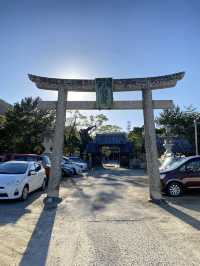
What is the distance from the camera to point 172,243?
6148 millimetres

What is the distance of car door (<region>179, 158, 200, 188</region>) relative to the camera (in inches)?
495

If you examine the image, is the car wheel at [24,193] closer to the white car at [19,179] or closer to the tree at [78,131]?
the white car at [19,179]

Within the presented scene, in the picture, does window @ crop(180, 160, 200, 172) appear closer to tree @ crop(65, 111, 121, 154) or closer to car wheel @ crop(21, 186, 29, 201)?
car wheel @ crop(21, 186, 29, 201)

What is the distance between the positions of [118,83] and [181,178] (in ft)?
15.7

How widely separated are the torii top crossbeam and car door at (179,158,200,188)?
351 cm

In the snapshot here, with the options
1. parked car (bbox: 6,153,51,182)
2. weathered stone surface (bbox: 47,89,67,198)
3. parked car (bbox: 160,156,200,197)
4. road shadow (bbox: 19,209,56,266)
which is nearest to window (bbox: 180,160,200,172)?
parked car (bbox: 160,156,200,197)

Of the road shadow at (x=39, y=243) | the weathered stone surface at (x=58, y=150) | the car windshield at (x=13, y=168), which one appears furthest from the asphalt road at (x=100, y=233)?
the car windshield at (x=13, y=168)

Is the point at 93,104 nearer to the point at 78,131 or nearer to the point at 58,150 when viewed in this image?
the point at 58,150

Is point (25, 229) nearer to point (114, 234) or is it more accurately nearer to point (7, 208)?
point (114, 234)

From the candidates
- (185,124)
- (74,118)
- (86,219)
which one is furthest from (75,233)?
(185,124)

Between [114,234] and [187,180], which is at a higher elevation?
[187,180]

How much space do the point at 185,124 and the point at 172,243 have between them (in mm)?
46589

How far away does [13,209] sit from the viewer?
9805 mm

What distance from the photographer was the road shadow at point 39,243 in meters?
5.21
